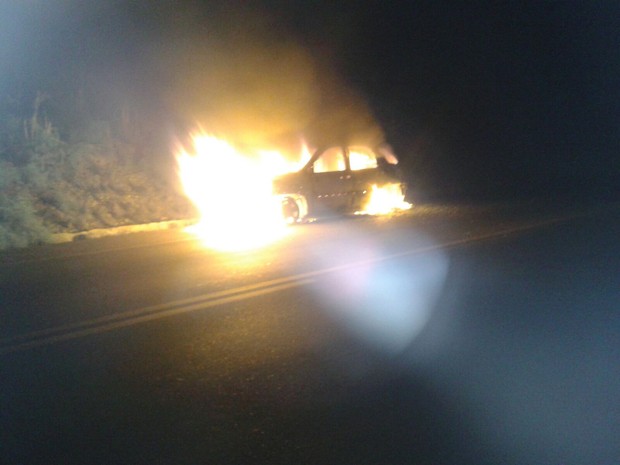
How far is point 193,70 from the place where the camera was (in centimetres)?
2938

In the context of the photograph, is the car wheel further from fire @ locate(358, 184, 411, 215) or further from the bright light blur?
the bright light blur

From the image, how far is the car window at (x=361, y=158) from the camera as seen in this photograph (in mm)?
17609

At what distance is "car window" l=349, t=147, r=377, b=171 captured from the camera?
1761cm

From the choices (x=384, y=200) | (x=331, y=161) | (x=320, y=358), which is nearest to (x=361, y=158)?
(x=331, y=161)

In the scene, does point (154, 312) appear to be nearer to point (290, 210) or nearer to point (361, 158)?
point (290, 210)

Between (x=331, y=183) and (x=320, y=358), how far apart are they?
36.0 feet

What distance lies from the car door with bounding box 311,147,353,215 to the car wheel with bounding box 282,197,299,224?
0.43 meters

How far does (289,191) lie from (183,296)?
8249 millimetres

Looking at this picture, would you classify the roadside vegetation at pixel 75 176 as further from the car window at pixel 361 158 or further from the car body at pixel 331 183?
the car window at pixel 361 158

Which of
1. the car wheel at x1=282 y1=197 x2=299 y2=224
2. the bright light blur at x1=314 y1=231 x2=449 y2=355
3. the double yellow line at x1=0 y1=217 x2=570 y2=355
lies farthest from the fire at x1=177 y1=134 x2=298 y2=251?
the double yellow line at x1=0 y1=217 x2=570 y2=355

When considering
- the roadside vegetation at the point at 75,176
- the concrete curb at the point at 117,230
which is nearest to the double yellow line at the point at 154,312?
the roadside vegetation at the point at 75,176

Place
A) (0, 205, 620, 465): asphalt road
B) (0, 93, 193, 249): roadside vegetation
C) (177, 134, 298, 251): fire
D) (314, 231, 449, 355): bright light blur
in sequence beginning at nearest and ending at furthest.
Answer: (0, 205, 620, 465): asphalt road → (314, 231, 449, 355): bright light blur → (177, 134, 298, 251): fire → (0, 93, 193, 249): roadside vegetation

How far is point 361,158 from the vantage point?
58.4 feet

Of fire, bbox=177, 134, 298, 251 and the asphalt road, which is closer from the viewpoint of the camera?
the asphalt road
